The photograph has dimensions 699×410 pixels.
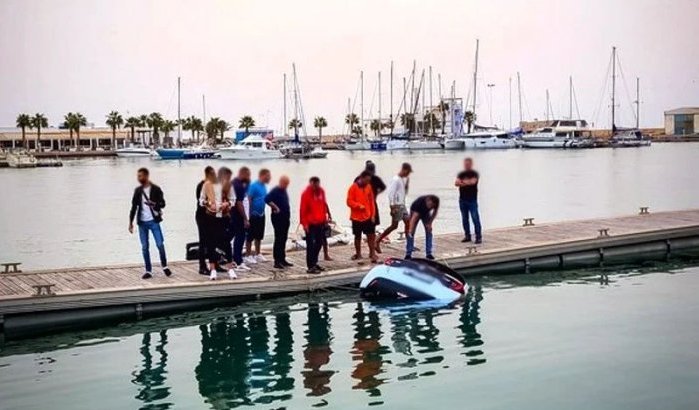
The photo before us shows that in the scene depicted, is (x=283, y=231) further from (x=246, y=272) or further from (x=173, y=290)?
(x=173, y=290)

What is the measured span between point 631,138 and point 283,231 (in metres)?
148

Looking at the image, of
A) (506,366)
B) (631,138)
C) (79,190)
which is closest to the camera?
(506,366)

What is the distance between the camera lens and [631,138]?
154 meters

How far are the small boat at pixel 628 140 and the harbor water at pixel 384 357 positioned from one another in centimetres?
13868

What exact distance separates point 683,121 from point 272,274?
189506 mm

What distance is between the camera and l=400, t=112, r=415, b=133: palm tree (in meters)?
130

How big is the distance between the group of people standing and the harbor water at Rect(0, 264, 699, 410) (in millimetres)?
1156

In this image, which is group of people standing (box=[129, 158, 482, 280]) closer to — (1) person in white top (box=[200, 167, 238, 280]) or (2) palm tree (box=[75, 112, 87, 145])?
(1) person in white top (box=[200, 167, 238, 280])

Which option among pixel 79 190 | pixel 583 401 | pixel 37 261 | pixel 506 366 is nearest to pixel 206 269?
pixel 506 366

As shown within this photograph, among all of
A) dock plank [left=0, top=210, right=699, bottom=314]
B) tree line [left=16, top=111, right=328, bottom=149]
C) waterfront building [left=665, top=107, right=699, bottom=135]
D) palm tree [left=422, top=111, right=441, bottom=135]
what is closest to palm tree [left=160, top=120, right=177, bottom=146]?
tree line [left=16, top=111, right=328, bottom=149]

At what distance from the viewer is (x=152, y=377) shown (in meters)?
11.2

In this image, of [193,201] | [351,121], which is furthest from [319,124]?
[193,201]

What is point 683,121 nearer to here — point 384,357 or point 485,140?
point 485,140

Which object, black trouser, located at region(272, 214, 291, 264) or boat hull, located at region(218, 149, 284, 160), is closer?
black trouser, located at region(272, 214, 291, 264)
